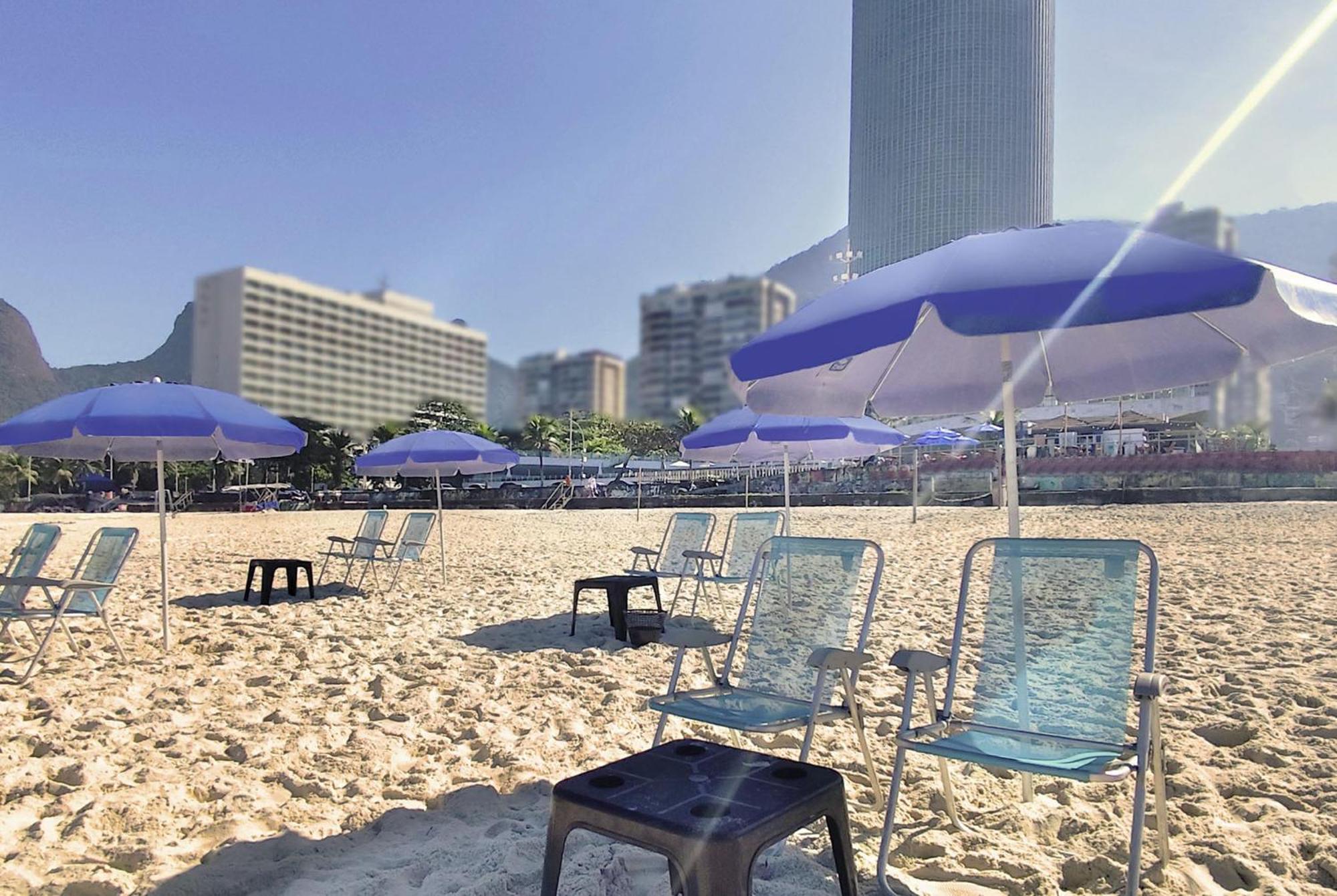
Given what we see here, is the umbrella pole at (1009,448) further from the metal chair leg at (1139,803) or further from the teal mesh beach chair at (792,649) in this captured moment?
the metal chair leg at (1139,803)

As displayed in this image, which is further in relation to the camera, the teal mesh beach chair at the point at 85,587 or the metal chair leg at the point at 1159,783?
the teal mesh beach chair at the point at 85,587

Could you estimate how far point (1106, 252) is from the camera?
2002mm

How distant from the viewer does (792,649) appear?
2922mm

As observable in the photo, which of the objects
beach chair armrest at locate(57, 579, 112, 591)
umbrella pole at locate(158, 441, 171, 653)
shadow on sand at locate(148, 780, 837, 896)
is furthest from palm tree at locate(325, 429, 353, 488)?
shadow on sand at locate(148, 780, 837, 896)

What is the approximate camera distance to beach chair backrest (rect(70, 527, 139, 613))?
491 cm

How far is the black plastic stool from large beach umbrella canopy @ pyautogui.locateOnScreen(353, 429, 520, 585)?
666cm

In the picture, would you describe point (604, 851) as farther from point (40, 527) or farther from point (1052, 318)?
point (40, 527)

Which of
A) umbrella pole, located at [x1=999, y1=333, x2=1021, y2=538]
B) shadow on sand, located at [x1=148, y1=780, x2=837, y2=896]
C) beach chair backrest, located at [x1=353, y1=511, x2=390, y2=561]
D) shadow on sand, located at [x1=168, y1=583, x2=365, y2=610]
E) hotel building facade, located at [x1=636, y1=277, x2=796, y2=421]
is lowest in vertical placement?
shadow on sand, located at [x1=168, y1=583, x2=365, y2=610]

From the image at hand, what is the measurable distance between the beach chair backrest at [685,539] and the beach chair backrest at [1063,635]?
161 inches

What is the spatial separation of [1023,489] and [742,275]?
2202 cm

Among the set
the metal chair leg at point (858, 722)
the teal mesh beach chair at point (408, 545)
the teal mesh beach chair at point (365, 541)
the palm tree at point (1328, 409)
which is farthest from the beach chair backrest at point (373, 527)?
the palm tree at point (1328, 409)

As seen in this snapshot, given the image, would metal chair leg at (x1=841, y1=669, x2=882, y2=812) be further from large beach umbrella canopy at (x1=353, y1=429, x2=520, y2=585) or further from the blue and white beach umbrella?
the blue and white beach umbrella

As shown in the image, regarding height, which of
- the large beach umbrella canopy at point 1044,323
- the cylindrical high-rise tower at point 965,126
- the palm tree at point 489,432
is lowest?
the large beach umbrella canopy at point 1044,323

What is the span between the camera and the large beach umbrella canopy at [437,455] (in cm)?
853
